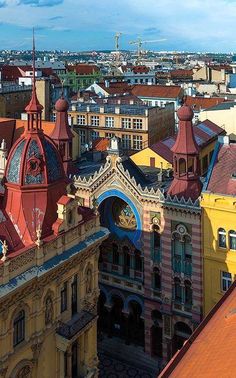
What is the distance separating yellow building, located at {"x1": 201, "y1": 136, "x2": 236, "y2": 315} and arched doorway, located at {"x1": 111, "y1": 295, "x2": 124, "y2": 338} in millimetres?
10985

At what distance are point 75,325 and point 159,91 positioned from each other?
334ft

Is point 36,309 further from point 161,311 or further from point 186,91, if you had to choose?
point 186,91

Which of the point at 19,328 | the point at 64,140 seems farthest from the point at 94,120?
the point at 19,328

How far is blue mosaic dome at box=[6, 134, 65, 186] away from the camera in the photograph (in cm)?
3612

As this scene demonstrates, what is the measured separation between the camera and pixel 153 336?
55.6m

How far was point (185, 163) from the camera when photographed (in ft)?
173

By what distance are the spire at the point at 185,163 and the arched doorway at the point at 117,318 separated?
47.5ft

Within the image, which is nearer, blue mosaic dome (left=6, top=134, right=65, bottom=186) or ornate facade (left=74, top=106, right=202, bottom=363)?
blue mosaic dome (left=6, top=134, right=65, bottom=186)

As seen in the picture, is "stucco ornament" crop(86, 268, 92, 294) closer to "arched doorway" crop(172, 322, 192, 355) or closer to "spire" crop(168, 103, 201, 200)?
"spire" crop(168, 103, 201, 200)

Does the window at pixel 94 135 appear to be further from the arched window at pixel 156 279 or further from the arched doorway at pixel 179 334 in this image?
the arched doorway at pixel 179 334

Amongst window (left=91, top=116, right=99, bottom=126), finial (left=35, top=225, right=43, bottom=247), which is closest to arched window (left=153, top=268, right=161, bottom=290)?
finial (left=35, top=225, right=43, bottom=247)

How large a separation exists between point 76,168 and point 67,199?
85.5 feet

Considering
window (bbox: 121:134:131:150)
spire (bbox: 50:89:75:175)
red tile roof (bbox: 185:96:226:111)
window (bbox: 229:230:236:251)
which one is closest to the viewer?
window (bbox: 229:230:236:251)

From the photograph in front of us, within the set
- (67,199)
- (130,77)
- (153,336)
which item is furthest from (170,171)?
(130,77)
